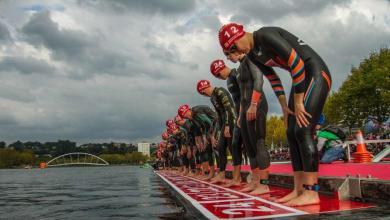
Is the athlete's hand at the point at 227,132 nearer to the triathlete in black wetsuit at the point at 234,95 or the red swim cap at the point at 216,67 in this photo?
the triathlete in black wetsuit at the point at 234,95

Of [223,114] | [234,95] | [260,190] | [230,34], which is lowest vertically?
[260,190]

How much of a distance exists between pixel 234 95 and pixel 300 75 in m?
3.94

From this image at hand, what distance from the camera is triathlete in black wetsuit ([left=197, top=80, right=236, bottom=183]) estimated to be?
31.7 feet

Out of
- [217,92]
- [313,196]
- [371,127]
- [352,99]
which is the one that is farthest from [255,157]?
[352,99]

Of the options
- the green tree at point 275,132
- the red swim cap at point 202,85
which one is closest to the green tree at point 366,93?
the red swim cap at point 202,85

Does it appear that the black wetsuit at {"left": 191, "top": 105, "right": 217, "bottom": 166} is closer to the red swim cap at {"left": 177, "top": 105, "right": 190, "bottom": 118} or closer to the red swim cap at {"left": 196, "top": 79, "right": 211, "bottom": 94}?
the red swim cap at {"left": 177, "top": 105, "right": 190, "bottom": 118}

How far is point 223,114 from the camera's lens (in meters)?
10.2

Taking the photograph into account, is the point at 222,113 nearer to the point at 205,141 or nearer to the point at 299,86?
the point at 205,141

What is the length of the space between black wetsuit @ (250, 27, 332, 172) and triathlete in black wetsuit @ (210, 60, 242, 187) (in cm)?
333

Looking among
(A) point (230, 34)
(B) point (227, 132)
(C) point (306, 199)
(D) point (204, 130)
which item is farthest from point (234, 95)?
(D) point (204, 130)

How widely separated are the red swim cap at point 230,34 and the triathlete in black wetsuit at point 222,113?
401 centimetres

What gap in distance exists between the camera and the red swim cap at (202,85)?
37.2 feet

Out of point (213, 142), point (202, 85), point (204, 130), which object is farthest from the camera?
point (204, 130)

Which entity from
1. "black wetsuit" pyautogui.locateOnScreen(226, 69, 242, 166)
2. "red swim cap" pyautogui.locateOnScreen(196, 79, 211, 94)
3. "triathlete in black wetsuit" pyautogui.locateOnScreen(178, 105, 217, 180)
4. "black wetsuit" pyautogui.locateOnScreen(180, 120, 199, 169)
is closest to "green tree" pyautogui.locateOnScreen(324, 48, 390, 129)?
"black wetsuit" pyautogui.locateOnScreen(180, 120, 199, 169)
